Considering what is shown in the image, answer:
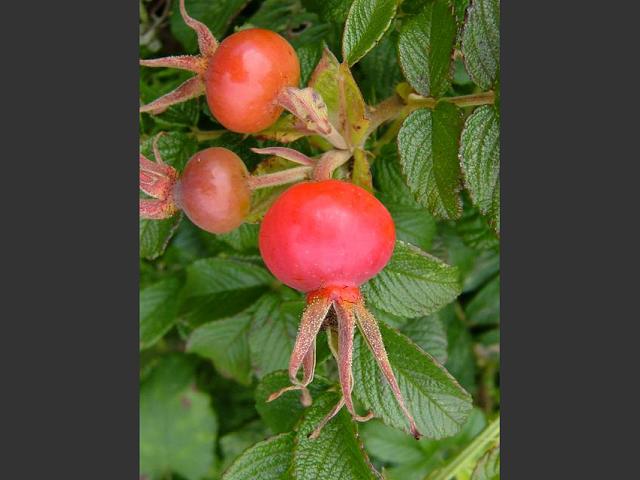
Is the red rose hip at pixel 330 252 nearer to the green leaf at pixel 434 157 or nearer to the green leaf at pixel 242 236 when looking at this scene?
the green leaf at pixel 434 157

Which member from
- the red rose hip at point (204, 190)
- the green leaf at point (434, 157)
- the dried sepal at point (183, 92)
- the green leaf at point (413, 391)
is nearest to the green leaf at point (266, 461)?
the green leaf at point (413, 391)

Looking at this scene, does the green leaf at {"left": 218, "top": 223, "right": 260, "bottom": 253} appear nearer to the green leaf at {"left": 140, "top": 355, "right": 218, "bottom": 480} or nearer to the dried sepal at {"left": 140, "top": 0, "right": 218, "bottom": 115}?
the dried sepal at {"left": 140, "top": 0, "right": 218, "bottom": 115}

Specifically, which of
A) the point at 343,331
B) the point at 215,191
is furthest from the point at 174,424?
the point at 343,331

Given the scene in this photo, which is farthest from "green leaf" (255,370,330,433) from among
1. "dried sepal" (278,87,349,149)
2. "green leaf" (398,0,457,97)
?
"green leaf" (398,0,457,97)

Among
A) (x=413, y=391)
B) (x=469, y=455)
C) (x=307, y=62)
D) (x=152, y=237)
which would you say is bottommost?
(x=469, y=455)

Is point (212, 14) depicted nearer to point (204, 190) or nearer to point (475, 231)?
point (204, 190)
